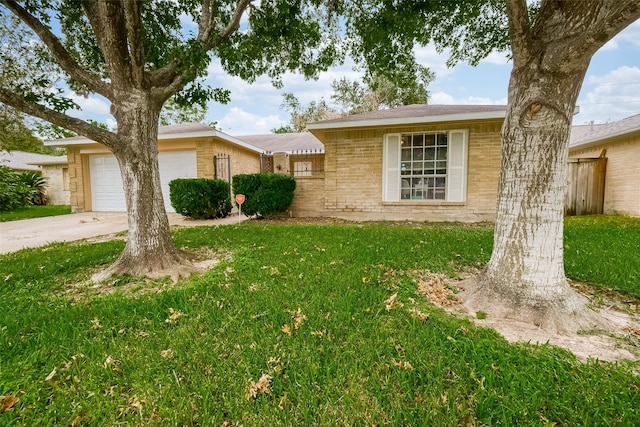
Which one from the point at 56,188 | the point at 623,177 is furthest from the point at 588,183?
the point at 56,188

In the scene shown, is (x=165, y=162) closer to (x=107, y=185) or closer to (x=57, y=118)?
(x=107, y=185)

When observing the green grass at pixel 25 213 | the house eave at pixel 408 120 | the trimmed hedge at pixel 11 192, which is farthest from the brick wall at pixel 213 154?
the trimmed hedge at pixel 11 192

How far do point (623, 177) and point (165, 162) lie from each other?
1681 cm

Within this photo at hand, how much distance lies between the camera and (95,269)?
4.37m

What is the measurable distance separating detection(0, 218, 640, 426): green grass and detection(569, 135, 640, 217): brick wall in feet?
28.6

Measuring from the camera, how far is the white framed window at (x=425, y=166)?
8789 mm

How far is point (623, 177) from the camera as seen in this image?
379 inches

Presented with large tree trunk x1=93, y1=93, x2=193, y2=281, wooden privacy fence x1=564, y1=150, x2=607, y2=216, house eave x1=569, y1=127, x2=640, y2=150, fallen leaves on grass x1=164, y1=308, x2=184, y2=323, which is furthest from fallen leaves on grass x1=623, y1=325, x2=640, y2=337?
wooden privacy fence x1=564, y1=150, x2=607, y2=216

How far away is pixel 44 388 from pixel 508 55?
7.81 meters

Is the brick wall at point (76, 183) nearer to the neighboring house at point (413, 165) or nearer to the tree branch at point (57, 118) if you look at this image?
the neighboring house at point (413, 165)

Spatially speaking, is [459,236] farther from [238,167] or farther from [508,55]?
[238,167]

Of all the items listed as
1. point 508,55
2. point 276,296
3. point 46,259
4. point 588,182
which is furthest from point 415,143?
point 46,259

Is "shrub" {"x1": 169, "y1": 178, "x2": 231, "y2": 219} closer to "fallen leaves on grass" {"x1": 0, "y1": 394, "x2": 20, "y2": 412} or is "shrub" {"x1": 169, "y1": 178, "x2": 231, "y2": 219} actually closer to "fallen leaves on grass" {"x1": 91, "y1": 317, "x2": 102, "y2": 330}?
"fallen leaves on grass" {"x1": 91, "y1": 317, "x2": 102, "y2": 330}

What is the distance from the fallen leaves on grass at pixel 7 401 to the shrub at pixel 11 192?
645 inches
